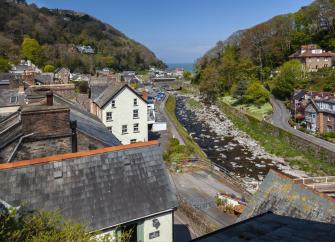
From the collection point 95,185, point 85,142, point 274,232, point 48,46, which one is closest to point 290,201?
point 274,232

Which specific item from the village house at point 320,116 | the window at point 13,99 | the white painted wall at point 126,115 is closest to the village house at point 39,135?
the window at point 13,99

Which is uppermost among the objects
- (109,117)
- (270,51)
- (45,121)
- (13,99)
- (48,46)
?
(48,46)

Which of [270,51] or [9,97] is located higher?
[270,51]

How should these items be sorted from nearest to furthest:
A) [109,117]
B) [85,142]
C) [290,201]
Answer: [290,201] → [85,142] → [109,117]

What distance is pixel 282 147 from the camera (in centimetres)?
4281

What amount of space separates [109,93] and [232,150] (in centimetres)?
1801

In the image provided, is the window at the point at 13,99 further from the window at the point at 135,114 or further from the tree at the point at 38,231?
the tree at the point at 38,231

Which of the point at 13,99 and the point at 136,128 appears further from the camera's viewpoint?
the point at 136,128

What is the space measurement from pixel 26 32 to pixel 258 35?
345 ft

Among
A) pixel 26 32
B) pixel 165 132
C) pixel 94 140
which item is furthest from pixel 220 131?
pixel 26 32

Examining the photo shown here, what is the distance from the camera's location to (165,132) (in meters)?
45.8

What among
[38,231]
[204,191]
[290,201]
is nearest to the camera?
[38,231]

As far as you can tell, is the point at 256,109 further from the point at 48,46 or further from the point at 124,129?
the point at 48,46

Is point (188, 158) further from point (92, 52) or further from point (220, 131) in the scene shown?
point (92, 52)
